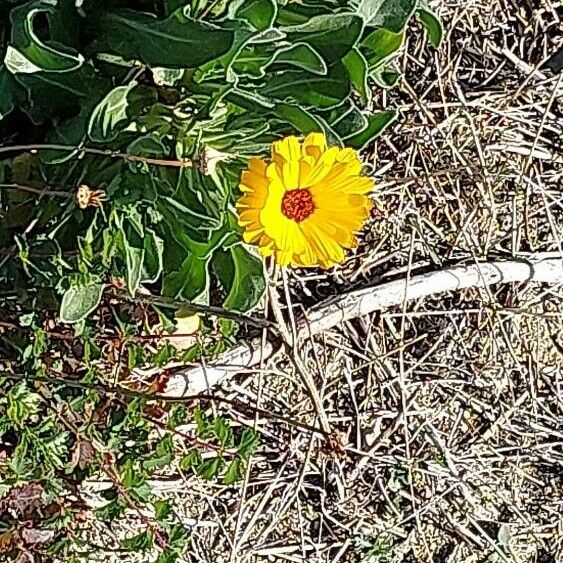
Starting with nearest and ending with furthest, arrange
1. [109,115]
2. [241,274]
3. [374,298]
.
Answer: [109,115], [241,274], [374,298]

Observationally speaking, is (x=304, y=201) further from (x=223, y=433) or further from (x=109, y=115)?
(x=223, y=433)

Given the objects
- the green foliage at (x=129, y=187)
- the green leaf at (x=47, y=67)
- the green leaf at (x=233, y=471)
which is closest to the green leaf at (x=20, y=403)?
the green foliage at (x=129, y=187)

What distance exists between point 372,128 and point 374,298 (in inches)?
25.5

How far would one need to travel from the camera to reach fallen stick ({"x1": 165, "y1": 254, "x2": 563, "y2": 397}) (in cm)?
245

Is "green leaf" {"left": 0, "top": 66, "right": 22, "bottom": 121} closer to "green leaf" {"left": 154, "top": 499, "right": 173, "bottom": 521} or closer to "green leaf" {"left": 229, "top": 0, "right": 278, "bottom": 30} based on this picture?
"green leaf" {"left": 229, "top": 0, "right": 278, "bottom": 30}

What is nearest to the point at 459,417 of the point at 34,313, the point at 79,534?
the point at 79,534

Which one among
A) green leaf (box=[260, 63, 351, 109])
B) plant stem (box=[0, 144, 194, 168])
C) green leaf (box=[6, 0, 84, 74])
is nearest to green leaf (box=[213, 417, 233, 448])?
plant stem (box=[0, 144, 194, 168])

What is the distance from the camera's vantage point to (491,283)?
8.97 ft

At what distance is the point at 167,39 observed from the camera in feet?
5.54

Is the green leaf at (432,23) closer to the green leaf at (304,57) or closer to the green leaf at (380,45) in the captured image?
the green leaf at (380,45)

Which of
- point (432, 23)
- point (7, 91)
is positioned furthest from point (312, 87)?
point (7, 91)

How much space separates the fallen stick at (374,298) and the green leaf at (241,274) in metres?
0.32

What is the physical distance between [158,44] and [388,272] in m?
1.15

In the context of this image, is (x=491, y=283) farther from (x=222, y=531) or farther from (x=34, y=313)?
(x=34, y=313)
